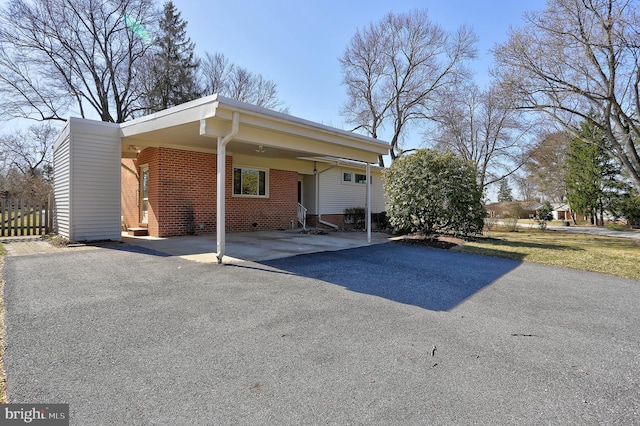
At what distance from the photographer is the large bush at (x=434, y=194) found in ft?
34.3

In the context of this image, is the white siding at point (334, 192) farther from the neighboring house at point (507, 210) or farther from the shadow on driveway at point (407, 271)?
the shadow on driveway at point (407, 271)

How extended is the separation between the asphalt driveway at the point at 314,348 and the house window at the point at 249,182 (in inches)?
272

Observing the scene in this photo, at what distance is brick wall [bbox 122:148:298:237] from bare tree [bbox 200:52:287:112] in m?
18.1

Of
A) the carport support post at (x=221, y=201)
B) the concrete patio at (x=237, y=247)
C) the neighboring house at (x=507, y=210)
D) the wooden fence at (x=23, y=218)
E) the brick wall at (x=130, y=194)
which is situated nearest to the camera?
the carport support post at (x=221, y=201)

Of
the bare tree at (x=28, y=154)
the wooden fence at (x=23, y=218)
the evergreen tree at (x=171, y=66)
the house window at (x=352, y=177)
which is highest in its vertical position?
the evergreen tree at (x=171, y=66)

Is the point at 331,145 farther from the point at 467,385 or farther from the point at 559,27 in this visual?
the point at 559,27

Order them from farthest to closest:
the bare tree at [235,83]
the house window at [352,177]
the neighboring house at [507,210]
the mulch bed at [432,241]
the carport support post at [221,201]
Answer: the bare tree at [235,83], the neighboring house at [507,210], the house window at [352,177], the mulch bed at [432,241], the carport support post at [221,201]

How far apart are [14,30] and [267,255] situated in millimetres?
22136

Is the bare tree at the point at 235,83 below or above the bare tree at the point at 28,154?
above

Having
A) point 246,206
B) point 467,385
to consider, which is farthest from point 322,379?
point 246,206

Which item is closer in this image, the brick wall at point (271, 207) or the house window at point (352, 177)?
the brick wall at point (271, 207)

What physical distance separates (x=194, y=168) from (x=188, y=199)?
1.08 metres

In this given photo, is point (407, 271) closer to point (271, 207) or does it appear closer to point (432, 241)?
point (432, 241)

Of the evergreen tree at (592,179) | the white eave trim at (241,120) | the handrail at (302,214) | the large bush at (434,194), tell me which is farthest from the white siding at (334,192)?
the evergreen tree at (592,179)
